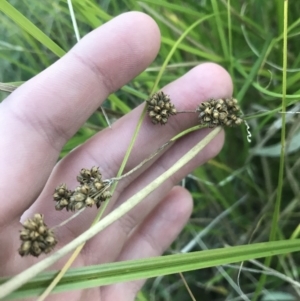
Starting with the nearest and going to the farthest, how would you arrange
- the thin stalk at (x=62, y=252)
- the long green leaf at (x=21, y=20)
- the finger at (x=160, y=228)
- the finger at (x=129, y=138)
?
1. the thin stalk at (x=62, y=252)
2. the long green leaf at (x=21, y=20)
3. the finger at (x=129, y=138)
4. the finger at (x=160, y=228)

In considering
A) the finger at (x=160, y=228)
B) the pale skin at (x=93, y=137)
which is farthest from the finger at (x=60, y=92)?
the finger at (x=160, y=228)

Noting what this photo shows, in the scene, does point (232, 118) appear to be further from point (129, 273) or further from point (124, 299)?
point (124, 299)

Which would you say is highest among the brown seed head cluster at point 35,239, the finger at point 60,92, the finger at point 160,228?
the finger at point 60,92

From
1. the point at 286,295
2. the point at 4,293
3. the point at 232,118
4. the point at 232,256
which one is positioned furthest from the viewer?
the point at 286,295

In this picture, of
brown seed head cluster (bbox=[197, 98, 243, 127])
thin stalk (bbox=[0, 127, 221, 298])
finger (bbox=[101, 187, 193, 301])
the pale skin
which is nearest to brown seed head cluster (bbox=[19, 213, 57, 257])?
thin stalk (bbox=[0, 127, 221, 298])

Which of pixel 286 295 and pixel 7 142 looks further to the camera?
pixel 286 295

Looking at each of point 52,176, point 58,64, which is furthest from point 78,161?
point 58,64

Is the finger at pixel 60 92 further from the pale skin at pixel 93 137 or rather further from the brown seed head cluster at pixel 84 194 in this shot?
the brown seed head cluster at pixel 84 194

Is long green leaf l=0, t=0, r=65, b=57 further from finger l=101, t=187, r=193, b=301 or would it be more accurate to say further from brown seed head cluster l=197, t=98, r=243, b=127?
finger l=101, t=187, r=193, b=301
